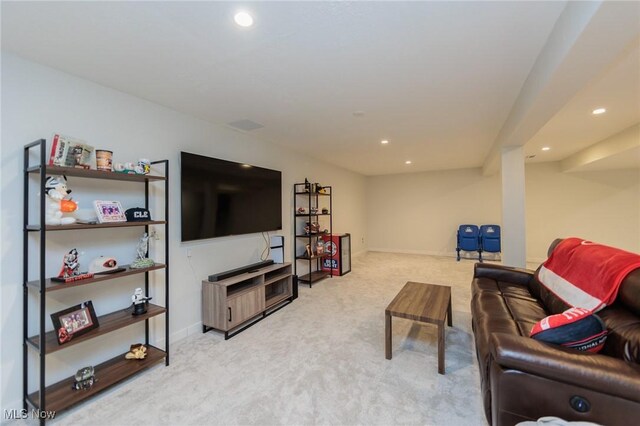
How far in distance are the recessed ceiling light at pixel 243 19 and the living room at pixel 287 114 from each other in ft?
0.13

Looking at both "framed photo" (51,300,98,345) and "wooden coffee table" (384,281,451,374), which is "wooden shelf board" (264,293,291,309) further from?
"framed photo" (51,300,98,345)

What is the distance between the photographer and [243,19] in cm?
151

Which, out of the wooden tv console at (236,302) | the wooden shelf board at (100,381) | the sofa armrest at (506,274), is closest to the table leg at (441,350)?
the sofa armrest at (506,274)

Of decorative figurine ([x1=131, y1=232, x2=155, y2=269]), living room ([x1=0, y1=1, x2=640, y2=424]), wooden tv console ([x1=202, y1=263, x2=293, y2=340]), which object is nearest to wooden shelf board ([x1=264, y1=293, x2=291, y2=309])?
wooden tv console ([x1=202, y1=263, x2=293, y2=340])

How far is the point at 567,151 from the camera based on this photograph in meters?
5.14

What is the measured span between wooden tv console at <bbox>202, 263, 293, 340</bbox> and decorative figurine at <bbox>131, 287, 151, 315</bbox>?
709mm

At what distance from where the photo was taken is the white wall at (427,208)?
702cm

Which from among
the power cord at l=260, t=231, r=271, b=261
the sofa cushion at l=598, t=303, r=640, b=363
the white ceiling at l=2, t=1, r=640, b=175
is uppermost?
the white ceiling at l=2, t=1, r=640, b=175

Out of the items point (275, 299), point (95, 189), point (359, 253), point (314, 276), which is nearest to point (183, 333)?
point (275, 299)

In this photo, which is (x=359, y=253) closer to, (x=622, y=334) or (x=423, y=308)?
(x=423, y=308)

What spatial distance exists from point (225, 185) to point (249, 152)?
0.78 m

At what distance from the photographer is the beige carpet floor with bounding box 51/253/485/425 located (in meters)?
1.75

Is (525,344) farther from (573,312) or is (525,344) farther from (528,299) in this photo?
(528,299)

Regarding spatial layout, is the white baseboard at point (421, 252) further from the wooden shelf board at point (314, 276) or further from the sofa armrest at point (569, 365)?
the sofa armrest at point (569, 365)
